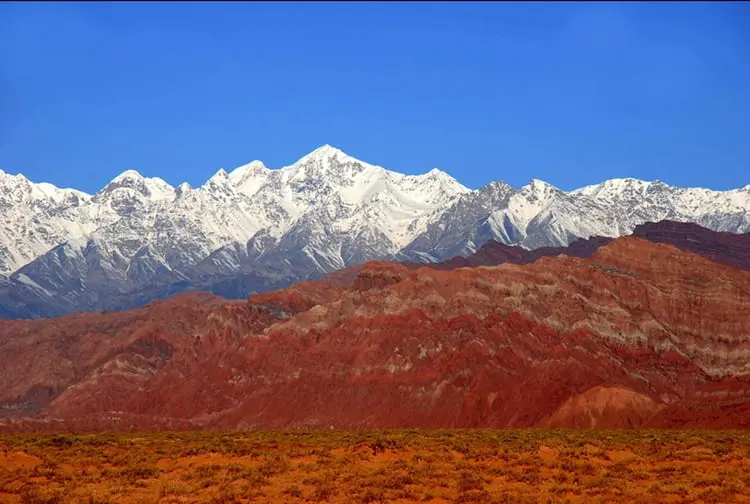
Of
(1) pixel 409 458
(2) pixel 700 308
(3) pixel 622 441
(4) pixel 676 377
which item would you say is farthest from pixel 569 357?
(1) pixel 409 458

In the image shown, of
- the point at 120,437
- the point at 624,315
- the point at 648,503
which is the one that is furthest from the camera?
the point at 624,315

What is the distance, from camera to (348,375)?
640ft

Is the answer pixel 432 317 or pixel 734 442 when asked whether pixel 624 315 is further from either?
pixel 734 442

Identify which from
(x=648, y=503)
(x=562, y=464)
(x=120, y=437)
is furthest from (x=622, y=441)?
(x=120, y=437)

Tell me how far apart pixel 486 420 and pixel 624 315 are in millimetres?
34632

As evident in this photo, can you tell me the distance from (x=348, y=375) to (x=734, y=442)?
125008mm

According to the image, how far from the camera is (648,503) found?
52.8 meters

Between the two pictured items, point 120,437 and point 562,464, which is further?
point 120,437

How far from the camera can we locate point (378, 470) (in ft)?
199

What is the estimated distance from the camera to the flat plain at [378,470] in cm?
5481

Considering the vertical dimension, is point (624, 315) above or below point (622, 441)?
above

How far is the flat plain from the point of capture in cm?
5481

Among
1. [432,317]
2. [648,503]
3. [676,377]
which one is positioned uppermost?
[432,317]

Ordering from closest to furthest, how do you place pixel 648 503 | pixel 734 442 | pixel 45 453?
pixel 648 503
pixel 45 453
pixel 734 442
